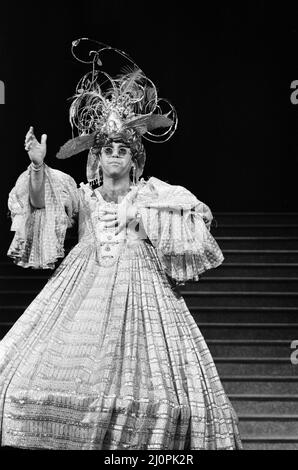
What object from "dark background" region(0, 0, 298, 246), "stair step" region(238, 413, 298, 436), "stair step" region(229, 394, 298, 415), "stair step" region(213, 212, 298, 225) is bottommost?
"stair step" region(238, 413, 298, 436)

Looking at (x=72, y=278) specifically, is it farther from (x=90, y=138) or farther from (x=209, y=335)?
(x=209, y=335)

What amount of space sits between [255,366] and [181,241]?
4.35ft

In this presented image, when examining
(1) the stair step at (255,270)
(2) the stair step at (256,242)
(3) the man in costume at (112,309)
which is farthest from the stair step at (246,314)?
(3) the man in costume at (112,309)

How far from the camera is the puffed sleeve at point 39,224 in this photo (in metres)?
4.63

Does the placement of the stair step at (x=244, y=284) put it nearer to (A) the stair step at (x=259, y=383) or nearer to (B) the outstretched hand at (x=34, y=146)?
(A) the stair step at (x=259, y=383)

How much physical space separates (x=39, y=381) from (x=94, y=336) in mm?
261

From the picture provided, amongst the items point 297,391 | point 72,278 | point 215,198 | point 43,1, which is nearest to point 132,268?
point 72,278

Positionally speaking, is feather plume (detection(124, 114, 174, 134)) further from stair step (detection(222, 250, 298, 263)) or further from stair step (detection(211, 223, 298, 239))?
stair step (detection(211, 223, 298, 239))

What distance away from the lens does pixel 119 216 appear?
4758 millimetres

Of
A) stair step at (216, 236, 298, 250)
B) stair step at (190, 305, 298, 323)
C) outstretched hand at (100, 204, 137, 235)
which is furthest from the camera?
stair step at (216, 236, 298, 250)

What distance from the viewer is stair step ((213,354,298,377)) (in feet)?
18.8

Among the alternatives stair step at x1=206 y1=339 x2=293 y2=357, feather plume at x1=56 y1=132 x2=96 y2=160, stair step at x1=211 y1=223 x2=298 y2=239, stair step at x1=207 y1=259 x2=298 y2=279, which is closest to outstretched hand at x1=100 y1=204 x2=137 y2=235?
feather plume at x1=56 y1=132 x2=96 y2=160

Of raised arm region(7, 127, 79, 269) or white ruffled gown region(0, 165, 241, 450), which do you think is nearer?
white ruffled gown region(0, 165, 241, 450)

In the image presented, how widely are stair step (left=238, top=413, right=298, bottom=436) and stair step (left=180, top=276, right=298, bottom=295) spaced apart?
1067mm
